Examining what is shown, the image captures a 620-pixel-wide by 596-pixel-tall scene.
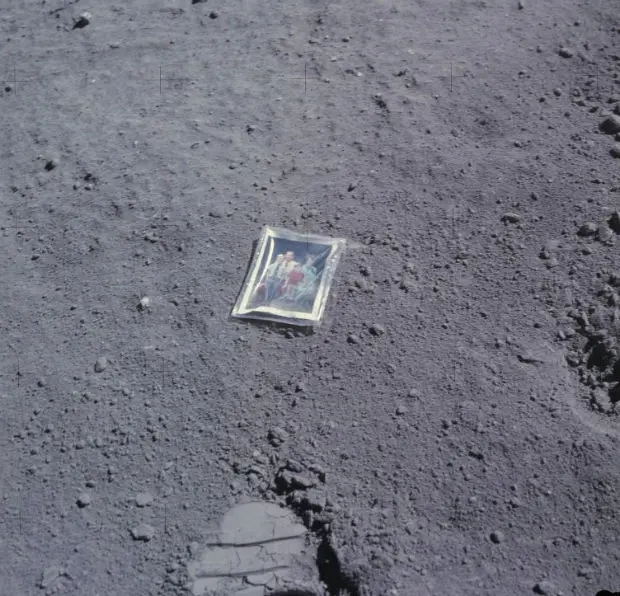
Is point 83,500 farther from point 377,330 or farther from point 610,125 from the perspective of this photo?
point 610,125

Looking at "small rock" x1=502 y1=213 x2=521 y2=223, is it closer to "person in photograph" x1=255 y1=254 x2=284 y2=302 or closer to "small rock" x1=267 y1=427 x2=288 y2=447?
"person in photograph" x1=255 y1=254 x2=284 y2=302

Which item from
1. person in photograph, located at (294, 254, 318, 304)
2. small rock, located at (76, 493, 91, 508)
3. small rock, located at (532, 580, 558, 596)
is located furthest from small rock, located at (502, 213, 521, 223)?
small rock, located at (76, 493, 91, 508)

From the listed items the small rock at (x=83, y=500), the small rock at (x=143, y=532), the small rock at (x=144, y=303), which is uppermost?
the small rock at (x=144, y=303)

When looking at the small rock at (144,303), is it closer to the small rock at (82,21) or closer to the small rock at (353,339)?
the small rock at (353,339)

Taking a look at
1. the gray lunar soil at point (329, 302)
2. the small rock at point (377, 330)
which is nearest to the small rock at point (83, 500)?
the gray lunar soil at point (329, 302)

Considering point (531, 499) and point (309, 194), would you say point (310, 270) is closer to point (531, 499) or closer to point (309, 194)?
point (309, 194)

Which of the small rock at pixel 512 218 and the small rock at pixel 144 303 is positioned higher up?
the small rock at pixel 512 218

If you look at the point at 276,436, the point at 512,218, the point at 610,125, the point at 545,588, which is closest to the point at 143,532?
the point at 276,436

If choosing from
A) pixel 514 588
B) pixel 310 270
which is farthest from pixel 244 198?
pixel 514 588
